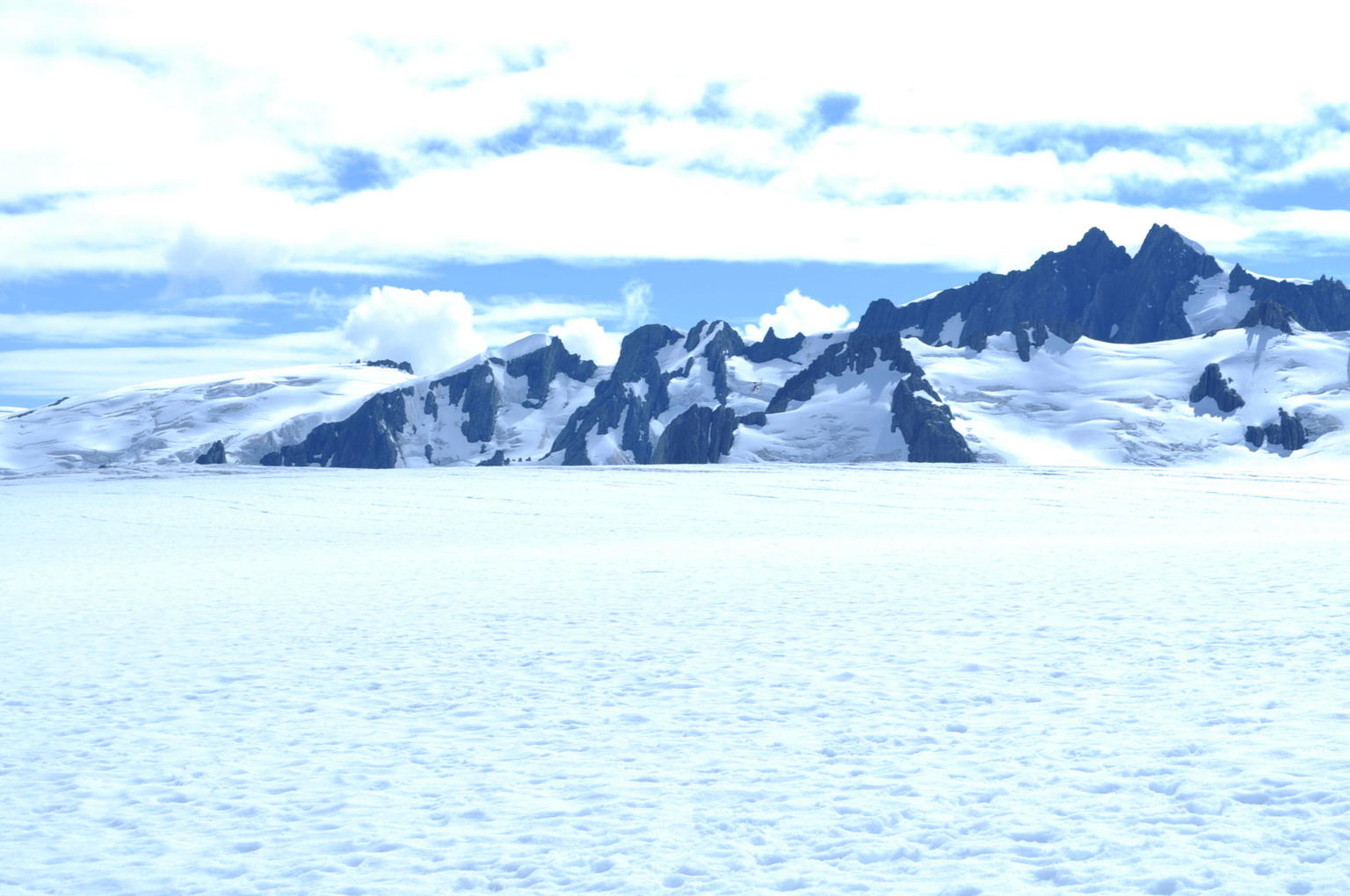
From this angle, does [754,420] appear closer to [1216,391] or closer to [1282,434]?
[1216,391]

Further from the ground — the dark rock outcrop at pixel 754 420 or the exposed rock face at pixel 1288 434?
the dark rock outcrop at pixel 754 420

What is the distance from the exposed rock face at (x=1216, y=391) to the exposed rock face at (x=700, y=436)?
76.7m

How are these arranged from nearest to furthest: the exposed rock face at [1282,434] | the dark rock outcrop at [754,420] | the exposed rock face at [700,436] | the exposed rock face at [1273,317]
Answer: the exposed rock face at [1282,434] < the exposed rock face at [700,436] < the dark rock outcrop at [754,420] < the exposed rock face at [1273,317]

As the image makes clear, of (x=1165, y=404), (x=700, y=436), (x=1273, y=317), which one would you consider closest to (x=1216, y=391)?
(x=1165, y=404)

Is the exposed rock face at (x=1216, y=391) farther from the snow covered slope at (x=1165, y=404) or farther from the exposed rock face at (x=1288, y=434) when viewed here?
the exposed rock face at (x=1288, y=434)

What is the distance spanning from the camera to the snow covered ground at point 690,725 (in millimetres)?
7062

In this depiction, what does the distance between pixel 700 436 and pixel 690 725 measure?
16805 cm

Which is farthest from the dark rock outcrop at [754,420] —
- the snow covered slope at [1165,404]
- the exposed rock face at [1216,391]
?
the exposed rock face at [1216,391]

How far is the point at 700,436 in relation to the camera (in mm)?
178000

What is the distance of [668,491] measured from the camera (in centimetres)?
5209

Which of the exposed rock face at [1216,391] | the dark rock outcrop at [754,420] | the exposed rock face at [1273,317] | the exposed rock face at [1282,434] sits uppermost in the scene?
the exposed rock face at [1273,317]

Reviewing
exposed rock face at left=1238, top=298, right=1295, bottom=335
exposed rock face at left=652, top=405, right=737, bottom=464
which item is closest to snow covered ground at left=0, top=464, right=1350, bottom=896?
exposed rock face at left=652, top=405, right=737, bottom=464

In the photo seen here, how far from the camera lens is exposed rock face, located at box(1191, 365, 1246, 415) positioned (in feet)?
533

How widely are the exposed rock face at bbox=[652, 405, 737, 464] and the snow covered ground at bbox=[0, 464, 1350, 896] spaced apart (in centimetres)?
14893
